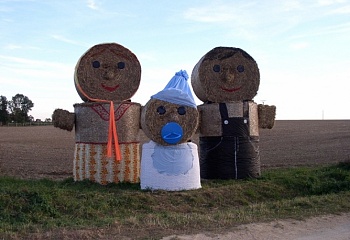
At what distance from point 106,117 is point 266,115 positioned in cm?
434

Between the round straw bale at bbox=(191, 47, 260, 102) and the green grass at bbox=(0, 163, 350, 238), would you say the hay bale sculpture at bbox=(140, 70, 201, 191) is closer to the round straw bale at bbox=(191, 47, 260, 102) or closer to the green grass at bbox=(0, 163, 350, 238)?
the green grass at bbox=(0, 163, 350, 238)

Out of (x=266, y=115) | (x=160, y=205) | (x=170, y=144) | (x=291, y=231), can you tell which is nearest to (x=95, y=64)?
(x=170, y=144)

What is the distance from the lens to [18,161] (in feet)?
63.6

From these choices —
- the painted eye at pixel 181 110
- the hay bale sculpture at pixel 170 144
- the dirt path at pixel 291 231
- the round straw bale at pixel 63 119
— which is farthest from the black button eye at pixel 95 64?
the dirt path at pixel 291 231

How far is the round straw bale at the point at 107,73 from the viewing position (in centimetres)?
1215

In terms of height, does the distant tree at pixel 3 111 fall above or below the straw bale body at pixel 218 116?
above

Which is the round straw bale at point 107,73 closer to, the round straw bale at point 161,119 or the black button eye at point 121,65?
the black button eye at point 121,65

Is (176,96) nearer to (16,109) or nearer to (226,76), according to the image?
(226,76)

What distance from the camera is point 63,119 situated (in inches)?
473

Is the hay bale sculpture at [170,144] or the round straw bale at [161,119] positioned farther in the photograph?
the round straw bale at [161,119]

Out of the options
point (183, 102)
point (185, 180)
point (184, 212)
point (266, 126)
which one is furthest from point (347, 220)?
point (266, 126)

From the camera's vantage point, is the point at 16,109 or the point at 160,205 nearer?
the point at 160,205

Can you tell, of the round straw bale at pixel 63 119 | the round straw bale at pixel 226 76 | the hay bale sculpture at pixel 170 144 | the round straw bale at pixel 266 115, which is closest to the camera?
the hay bale sculpture at pixel 170 144

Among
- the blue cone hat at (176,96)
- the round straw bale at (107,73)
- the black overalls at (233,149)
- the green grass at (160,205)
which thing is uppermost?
the round straw bale at (107,73)
